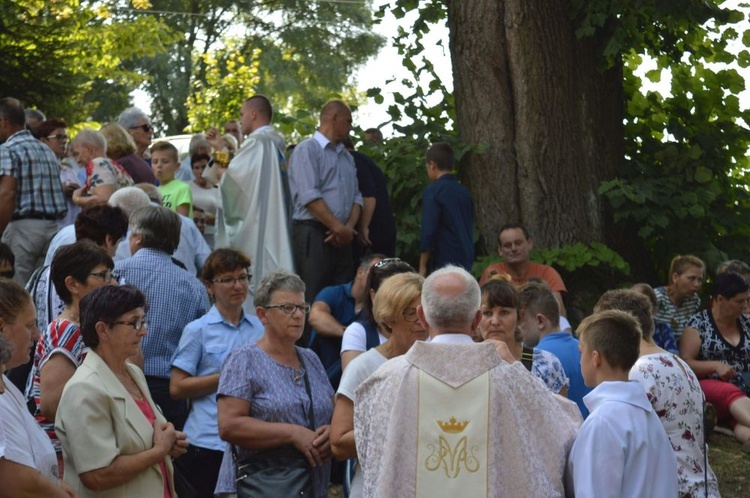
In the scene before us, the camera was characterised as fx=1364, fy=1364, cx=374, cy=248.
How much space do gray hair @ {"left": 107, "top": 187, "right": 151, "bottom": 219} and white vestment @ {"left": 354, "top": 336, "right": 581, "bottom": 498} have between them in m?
3.66

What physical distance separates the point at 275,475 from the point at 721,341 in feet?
17.5

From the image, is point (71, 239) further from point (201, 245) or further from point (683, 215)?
point (683, 215)

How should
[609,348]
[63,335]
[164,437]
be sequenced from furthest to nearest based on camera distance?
[63,335]
[164,437]
[609,348]

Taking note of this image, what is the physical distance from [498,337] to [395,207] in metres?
5.80

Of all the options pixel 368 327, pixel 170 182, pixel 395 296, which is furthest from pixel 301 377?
pixel 170 182

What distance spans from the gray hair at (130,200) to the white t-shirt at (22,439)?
3.41 meters

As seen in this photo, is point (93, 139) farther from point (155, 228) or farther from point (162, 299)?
point (162, 299)

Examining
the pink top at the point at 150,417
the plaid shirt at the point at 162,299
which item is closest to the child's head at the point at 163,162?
the plaid shirt at the point at 162,299

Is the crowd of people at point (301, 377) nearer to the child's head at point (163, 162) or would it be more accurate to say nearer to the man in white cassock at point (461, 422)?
the man in white cassock at point (461, 422)

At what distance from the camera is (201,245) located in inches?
384

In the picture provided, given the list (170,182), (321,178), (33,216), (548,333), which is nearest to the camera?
(548,333)

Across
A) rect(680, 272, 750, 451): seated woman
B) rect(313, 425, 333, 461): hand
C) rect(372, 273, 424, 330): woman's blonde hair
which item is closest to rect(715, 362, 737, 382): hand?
rect(680, 272, 750, 451): seated woman

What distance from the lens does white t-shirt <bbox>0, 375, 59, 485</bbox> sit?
516cm

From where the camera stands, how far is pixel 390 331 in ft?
22.1
